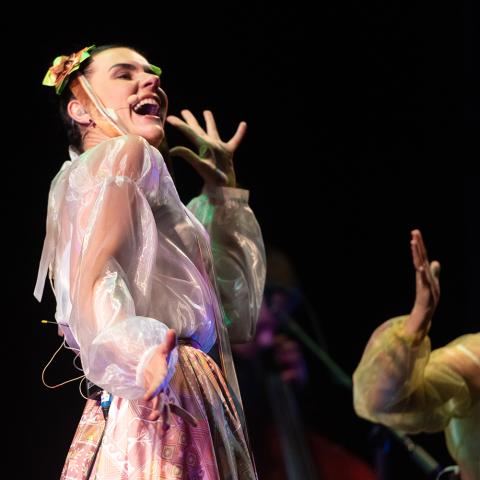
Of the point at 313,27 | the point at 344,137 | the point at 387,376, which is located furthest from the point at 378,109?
the point at 387,376

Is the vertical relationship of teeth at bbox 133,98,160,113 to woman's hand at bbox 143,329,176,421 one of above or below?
above

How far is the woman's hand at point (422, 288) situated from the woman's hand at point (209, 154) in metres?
0.45

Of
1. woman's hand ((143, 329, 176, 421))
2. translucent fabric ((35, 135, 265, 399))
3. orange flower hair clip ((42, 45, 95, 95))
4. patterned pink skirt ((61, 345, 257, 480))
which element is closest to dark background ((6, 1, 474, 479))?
orange flower hair clip ((42, 45, 95, 95))

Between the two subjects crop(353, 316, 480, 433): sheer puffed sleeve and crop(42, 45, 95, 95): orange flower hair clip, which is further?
crop(353, 316, 480, 433): sheer puffed sleeve

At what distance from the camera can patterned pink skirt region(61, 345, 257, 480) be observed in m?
1.30

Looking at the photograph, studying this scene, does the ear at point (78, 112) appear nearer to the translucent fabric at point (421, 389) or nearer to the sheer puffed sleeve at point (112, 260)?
the sheer puffed sleeve at point (112, 260)

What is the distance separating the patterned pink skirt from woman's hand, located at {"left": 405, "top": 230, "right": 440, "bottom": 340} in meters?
0.71

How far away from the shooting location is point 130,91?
5.56 feet

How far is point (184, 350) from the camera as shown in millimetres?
1443

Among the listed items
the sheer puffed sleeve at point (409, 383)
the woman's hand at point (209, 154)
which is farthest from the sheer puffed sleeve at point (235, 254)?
the sheer puffed sleeve at point (409, 383)

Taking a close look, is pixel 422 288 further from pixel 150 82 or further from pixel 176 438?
pixel 176 438

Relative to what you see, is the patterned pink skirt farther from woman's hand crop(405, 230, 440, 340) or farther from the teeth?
woman's hand crop(405, 230, 440, 340)

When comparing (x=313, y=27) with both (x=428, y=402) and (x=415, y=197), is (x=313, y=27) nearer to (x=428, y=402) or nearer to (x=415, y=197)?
(x=415, y=197)

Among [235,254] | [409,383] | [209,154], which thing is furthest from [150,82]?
[409,383]
